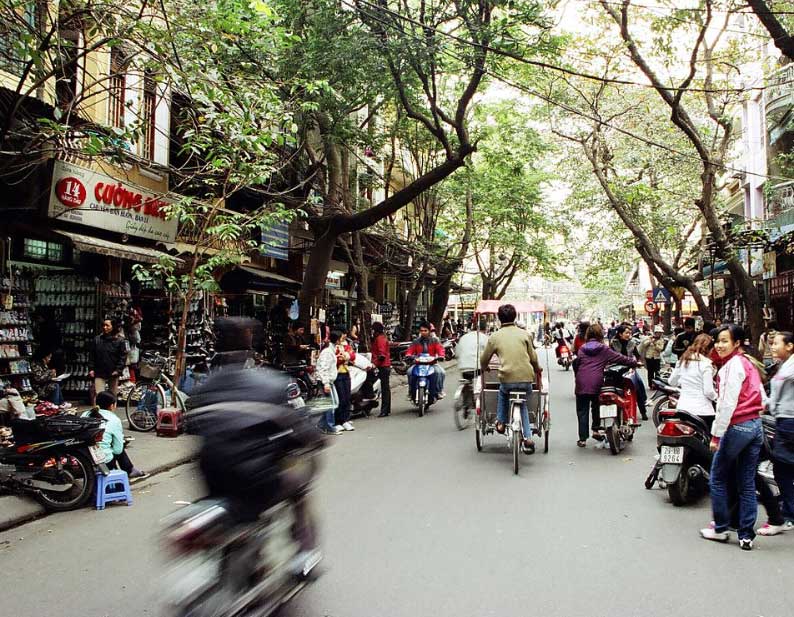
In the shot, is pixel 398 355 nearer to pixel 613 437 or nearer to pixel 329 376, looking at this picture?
pixel 329 376

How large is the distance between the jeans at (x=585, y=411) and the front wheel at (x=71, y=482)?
609 centimetres

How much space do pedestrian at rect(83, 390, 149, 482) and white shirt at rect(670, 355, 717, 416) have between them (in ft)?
19.0

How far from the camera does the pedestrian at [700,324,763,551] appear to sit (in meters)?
5.33

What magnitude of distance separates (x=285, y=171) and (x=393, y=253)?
7482 mm

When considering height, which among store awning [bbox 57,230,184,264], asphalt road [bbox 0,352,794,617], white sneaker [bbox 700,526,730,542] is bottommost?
asphalt road [bbox 0,352,794,617]

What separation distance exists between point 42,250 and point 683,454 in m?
11.4

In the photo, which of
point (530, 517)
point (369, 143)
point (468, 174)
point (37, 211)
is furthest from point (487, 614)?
point (468, 174)

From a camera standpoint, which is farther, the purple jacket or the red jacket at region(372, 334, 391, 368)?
the red jacket at region(372, 334, 391, 368)

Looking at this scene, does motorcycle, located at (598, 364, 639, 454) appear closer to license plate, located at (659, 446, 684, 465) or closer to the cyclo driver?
the cyclo driver

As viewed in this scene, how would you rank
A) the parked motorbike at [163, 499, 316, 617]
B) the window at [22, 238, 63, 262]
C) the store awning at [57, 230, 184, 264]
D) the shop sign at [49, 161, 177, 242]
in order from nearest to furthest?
1. the parked motorbike at [163, 499, 316, 617]
2. the store awning at [57, 230, 184, 264]
3. the shop sign at [49, 161, 177, 242]
4. the window at [22, 238, 63, 262]

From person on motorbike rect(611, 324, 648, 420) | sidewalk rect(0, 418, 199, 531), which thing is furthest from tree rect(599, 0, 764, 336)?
sidewalk rect(0, 418, 199, 531)

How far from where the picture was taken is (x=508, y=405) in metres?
8.55

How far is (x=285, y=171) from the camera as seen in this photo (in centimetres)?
1895

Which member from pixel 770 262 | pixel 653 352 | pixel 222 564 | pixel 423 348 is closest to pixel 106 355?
pixel 423 348
